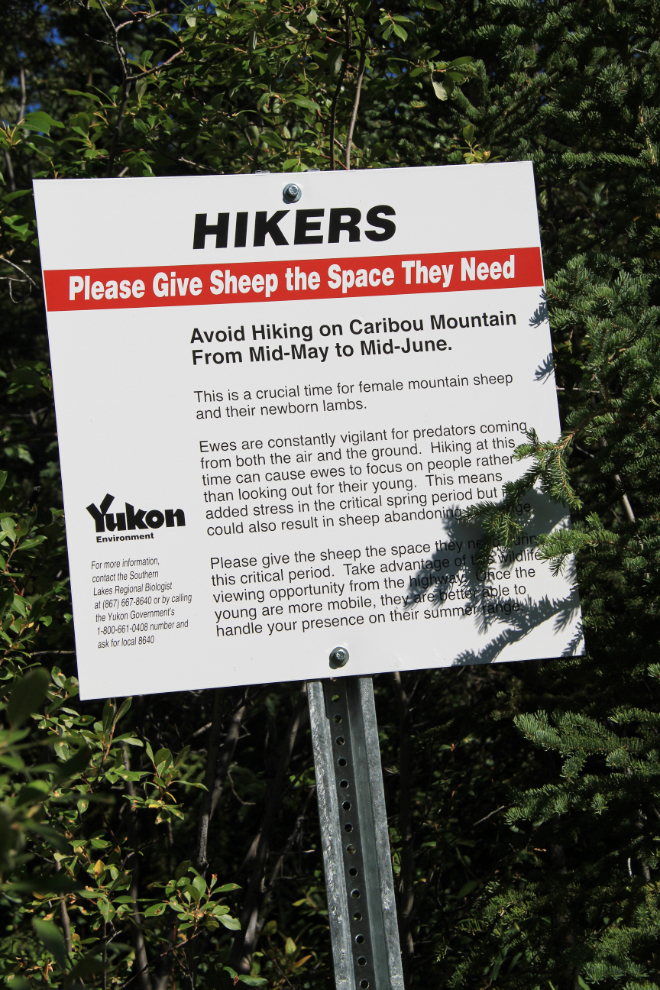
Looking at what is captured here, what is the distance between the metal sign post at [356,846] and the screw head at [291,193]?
1126 mm

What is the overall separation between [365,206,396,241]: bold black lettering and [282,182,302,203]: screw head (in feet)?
0.57

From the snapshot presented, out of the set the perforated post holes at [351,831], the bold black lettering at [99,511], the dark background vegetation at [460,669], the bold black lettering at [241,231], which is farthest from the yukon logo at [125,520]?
the bold black lettering at [241,231]

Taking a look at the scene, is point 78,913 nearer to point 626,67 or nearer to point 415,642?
point 415,642

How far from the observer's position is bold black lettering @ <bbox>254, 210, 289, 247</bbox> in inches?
71.9

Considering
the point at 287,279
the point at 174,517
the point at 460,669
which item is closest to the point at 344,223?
the point at 287,279

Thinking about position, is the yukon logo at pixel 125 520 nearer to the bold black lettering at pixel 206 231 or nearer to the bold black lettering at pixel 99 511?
the bold black lettering at pixel 99 511

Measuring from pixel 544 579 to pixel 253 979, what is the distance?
1874 millimetres

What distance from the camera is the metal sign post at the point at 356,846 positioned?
1.64 meters

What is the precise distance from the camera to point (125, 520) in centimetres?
171

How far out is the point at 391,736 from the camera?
12.5ft

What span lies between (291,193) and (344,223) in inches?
5.7

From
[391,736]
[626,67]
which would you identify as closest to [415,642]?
[626,67]

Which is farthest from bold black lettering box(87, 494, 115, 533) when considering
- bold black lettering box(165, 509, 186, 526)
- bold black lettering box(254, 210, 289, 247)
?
bold black lettering box(254, 210, 289, 247)

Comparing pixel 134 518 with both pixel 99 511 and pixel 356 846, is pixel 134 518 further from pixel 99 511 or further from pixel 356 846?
pixel 356 846
